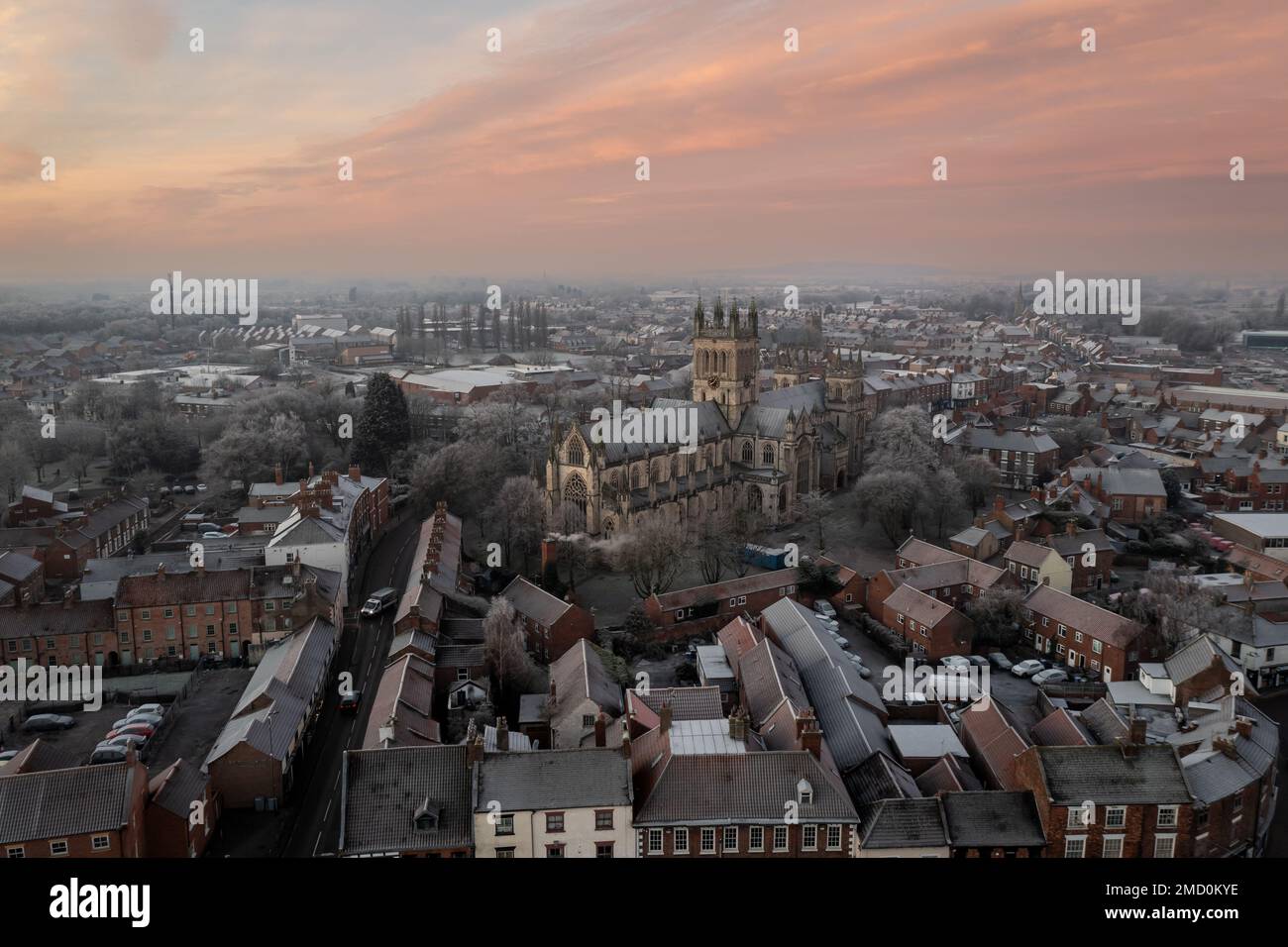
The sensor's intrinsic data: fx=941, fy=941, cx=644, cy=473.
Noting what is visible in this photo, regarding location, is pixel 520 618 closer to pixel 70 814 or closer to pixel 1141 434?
pixel 70 814

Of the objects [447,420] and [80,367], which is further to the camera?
[80,367]

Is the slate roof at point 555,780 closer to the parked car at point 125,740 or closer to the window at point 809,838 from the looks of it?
the window at point 809,838

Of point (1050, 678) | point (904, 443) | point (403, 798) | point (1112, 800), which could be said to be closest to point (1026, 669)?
point (1050, 678)
